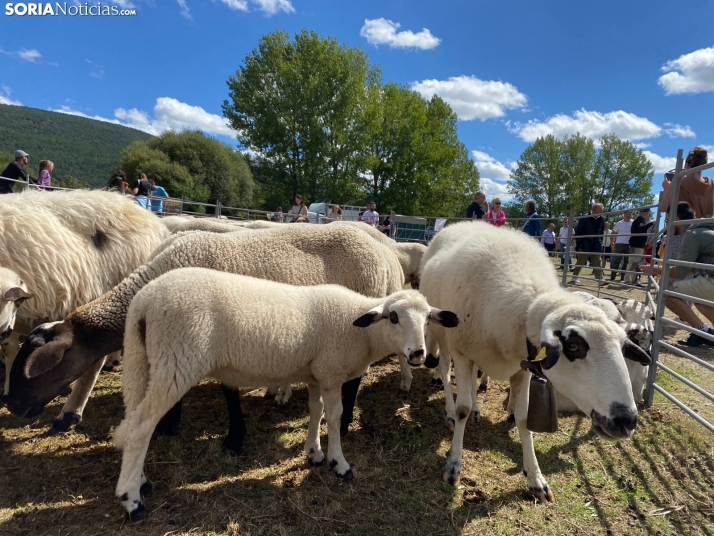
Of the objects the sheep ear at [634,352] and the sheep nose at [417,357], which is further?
the sheep nose at [417,357]

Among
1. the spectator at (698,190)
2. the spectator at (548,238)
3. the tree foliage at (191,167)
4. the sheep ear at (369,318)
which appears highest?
the tree foliage at (191,167)

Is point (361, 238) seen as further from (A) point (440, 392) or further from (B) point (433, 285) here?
(A) point (440, 392)

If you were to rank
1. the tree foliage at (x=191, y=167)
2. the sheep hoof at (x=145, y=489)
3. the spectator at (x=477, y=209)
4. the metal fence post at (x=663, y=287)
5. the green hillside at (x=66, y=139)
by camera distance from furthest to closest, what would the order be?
the green hillside at (x=66, y=139), the tree foliage at (x=191, y=167), the spectator at (x=477, y=209), the metal fence post at (x=663, y=287), the sheep hoof at (x=145, y=489)

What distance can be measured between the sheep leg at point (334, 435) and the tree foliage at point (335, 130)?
1078 inches

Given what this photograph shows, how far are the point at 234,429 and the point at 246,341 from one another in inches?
37.8

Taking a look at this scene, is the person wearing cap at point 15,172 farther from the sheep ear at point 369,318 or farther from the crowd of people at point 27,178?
the sheep ear at point 369,318

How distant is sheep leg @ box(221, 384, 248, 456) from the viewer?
10.6 ft

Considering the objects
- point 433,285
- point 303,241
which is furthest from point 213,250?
point 433,285

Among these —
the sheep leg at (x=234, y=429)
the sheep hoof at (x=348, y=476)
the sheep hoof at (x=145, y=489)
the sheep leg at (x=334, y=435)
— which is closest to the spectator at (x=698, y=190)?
the sheep leg at (x=334, y=435)

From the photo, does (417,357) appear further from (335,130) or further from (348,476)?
(335,130)

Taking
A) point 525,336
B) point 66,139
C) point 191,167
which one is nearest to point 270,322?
point 525,336

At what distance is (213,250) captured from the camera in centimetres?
378

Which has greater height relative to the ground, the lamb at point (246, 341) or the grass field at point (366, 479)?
the lamb at point (246, 341)

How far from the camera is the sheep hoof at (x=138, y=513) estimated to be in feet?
8.09
